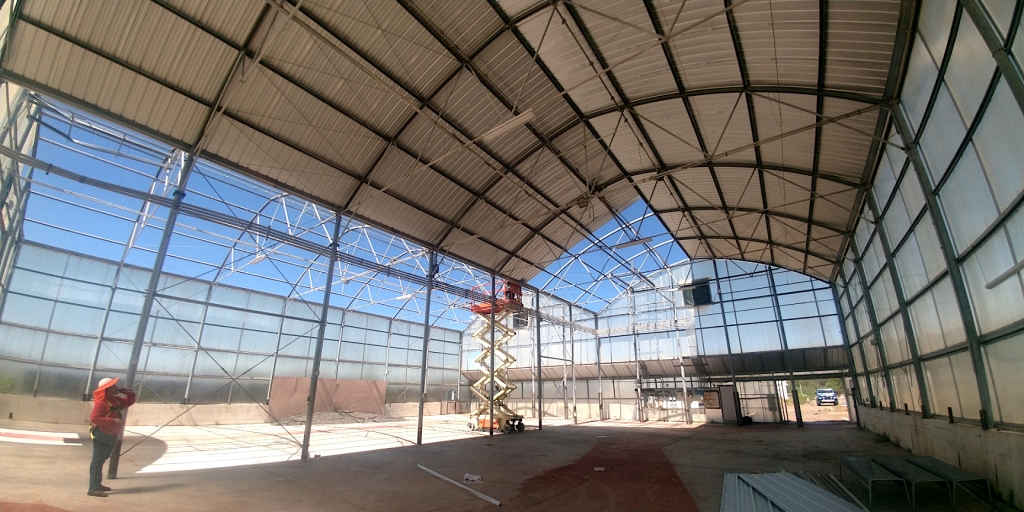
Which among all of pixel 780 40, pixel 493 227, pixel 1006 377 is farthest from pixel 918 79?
pixel 493 227

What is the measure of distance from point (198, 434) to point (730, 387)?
32.7 m

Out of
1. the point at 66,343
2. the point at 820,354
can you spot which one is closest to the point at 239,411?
the point at 66,343

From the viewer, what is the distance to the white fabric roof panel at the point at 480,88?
393 inches

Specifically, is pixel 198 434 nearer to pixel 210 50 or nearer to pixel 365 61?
pixel 210 50

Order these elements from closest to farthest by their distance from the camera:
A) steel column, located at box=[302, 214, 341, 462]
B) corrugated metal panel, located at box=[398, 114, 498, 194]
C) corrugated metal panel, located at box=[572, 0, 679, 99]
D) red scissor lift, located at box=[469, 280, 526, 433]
Result: corrugated metal panel, located at box=[572, 0, 679, 99], steel column, located at box=[302, 214, 341, 462], corrugated metal panel, located at box=[398, 114, 498, 194], red scissor lift, located at box=[469, 280, 526, 433]

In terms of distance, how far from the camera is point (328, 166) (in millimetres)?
14758

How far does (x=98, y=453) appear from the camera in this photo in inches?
325

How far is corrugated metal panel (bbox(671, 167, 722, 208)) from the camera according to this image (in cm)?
1862

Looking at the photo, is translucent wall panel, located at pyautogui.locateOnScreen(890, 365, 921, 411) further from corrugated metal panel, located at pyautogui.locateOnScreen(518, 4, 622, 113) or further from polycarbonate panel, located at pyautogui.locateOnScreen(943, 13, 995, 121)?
corrugated metal panel, located at pyautogui.locateOnScreen(518, 4, 622, 113)

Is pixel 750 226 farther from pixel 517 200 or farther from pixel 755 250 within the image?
pixel 517 200

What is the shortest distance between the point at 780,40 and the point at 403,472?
15657 millimetres

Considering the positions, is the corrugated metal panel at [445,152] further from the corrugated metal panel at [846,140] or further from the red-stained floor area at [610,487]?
the corrugated metal panel at [846,140]

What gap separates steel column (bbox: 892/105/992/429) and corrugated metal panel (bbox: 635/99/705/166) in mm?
6273

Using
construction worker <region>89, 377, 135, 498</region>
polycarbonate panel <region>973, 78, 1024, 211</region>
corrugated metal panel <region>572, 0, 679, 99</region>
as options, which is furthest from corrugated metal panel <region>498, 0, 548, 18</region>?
construction worker <region>89, 377, 135, 498</region>
